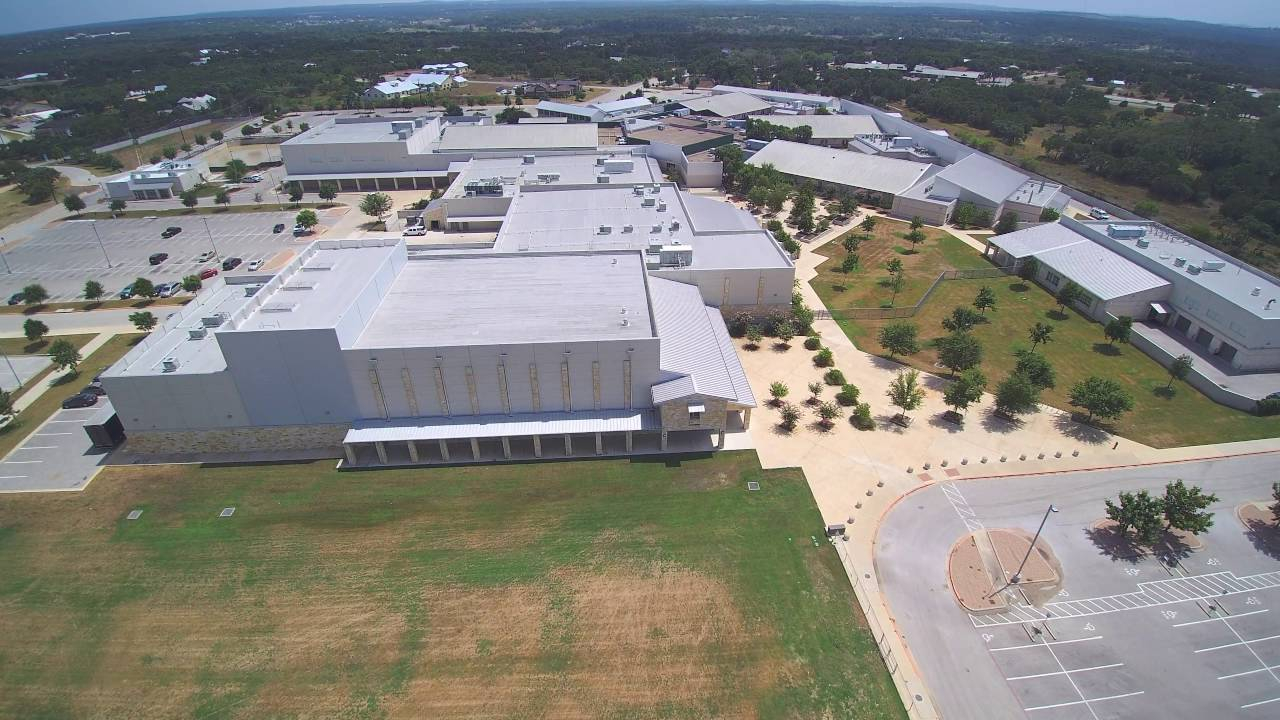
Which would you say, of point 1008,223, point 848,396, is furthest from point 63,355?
point 1008,223

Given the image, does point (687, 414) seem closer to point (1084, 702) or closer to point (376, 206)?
point (1084, 702)

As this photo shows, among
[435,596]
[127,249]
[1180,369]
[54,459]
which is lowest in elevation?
[435,596]

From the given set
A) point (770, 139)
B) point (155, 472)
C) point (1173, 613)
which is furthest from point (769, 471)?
point (770, 139)

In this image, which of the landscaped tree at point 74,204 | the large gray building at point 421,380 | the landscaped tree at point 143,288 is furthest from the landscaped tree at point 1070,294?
the landscaped tree at point 74,204

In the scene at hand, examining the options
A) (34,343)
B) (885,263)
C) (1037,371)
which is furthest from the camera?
(885,263)

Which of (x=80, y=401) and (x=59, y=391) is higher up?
(x=80, y=401)

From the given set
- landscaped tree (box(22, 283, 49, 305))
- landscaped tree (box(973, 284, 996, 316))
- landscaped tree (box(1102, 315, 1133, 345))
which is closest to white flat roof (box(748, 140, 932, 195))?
landscaped tree (box(973, 284, 996, 316))
